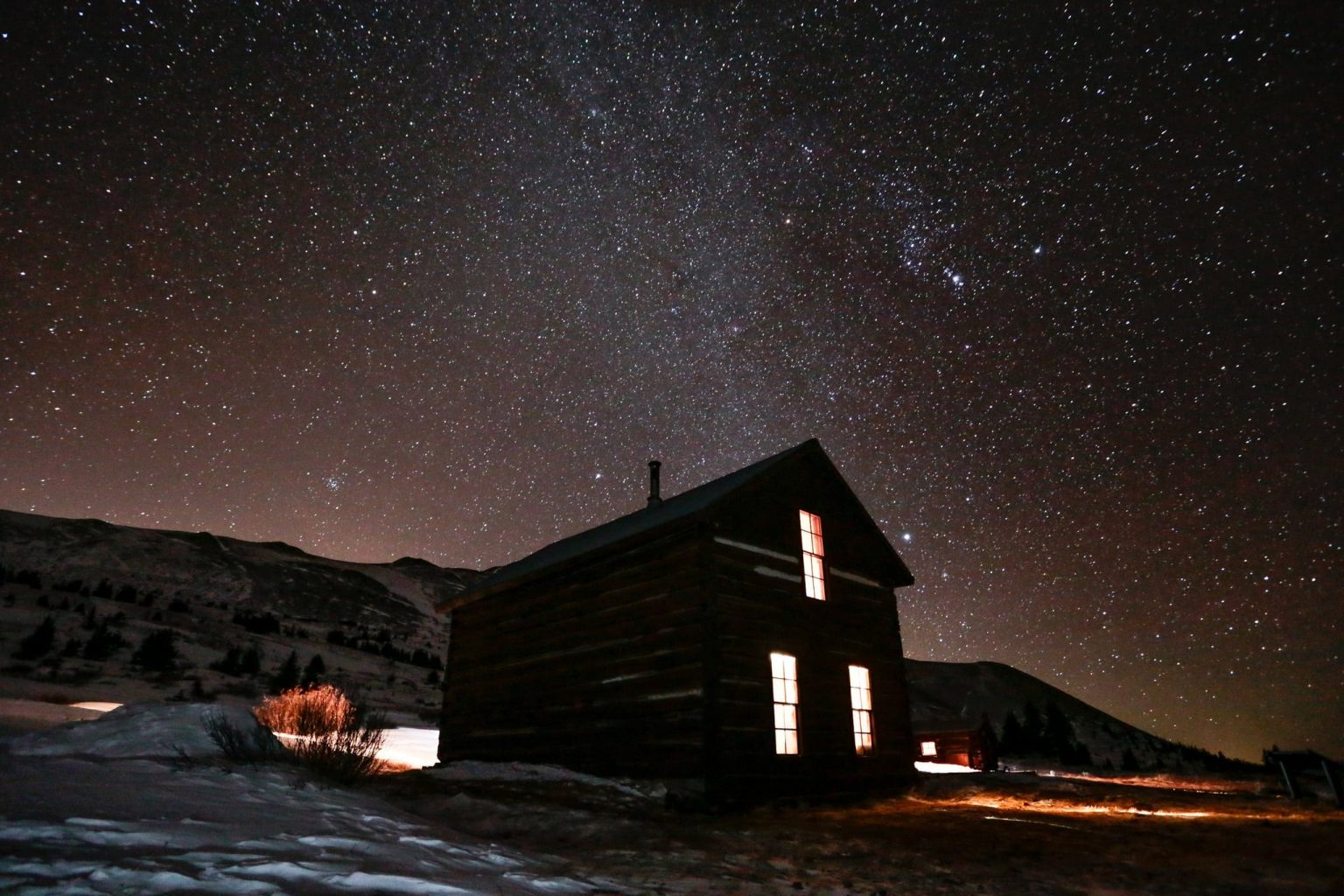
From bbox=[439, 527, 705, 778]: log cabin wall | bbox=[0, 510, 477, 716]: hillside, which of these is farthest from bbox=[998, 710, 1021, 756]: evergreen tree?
bbox=[439, 527, 705, 778]: log cabin wall

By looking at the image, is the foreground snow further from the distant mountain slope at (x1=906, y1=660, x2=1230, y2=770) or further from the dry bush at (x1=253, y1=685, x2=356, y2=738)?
the distant mountain slope at (x1=906, y1=660, x2=1230, y2=770)

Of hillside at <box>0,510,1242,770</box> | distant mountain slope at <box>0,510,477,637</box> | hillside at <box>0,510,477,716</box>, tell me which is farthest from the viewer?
distant mountain slope at <box>0,510,477,637</box>

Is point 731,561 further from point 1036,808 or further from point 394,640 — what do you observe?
point 394,640

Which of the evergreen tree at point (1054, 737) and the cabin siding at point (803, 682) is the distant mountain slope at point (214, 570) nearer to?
the cabin siding at point (803, 682)

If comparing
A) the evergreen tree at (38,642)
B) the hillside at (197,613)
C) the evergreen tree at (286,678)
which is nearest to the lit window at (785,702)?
the hillside at (197,613)

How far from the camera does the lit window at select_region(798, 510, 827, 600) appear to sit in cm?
1392

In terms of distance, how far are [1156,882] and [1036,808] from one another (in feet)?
18.4

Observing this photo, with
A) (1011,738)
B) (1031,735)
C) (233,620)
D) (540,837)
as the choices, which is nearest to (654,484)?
(540,837)

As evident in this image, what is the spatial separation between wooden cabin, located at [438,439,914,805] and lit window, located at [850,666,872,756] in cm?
4

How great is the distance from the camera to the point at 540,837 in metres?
7.28

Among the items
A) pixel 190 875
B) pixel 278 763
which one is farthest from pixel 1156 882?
pixel 278 763

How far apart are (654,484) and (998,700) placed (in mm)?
113643

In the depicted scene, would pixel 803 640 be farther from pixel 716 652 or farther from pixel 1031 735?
pixel 1031 735

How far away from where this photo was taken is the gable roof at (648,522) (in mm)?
12453
